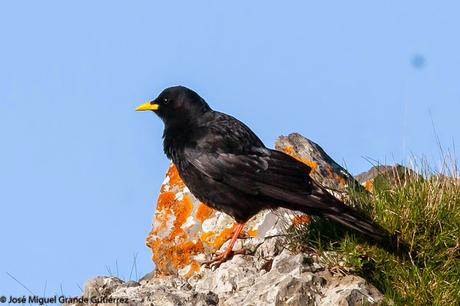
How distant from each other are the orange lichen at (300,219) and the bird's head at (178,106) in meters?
1.72

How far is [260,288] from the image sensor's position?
7.79m

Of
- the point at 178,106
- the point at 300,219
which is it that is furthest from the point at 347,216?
the point at 178,106

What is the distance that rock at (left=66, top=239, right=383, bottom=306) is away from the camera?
24.5 ft

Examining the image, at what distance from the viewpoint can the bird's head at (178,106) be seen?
1022 cm

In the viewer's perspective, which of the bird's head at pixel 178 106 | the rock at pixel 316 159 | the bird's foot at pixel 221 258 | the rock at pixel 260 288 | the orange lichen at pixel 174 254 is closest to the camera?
the rock at pixel 260 288

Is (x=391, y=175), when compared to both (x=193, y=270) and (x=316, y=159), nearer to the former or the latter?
(x=316, y=159)

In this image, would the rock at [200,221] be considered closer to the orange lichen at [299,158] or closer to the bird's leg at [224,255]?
the orange lichen at [299,158]

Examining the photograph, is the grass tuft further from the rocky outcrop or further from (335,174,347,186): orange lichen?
(335,174,347,186): orange lichen

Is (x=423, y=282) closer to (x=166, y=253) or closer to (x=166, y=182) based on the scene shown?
(x=166, y=253)

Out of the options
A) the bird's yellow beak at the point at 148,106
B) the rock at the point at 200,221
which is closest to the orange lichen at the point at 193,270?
the rock at the point at 200,221

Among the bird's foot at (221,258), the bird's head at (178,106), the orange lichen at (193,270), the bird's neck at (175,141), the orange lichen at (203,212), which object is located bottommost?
the bird's foot at (221,258)

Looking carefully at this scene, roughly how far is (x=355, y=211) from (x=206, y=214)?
2336 mm

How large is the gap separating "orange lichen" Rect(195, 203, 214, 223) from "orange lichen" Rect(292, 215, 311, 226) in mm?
1306

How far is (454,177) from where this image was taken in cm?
872
